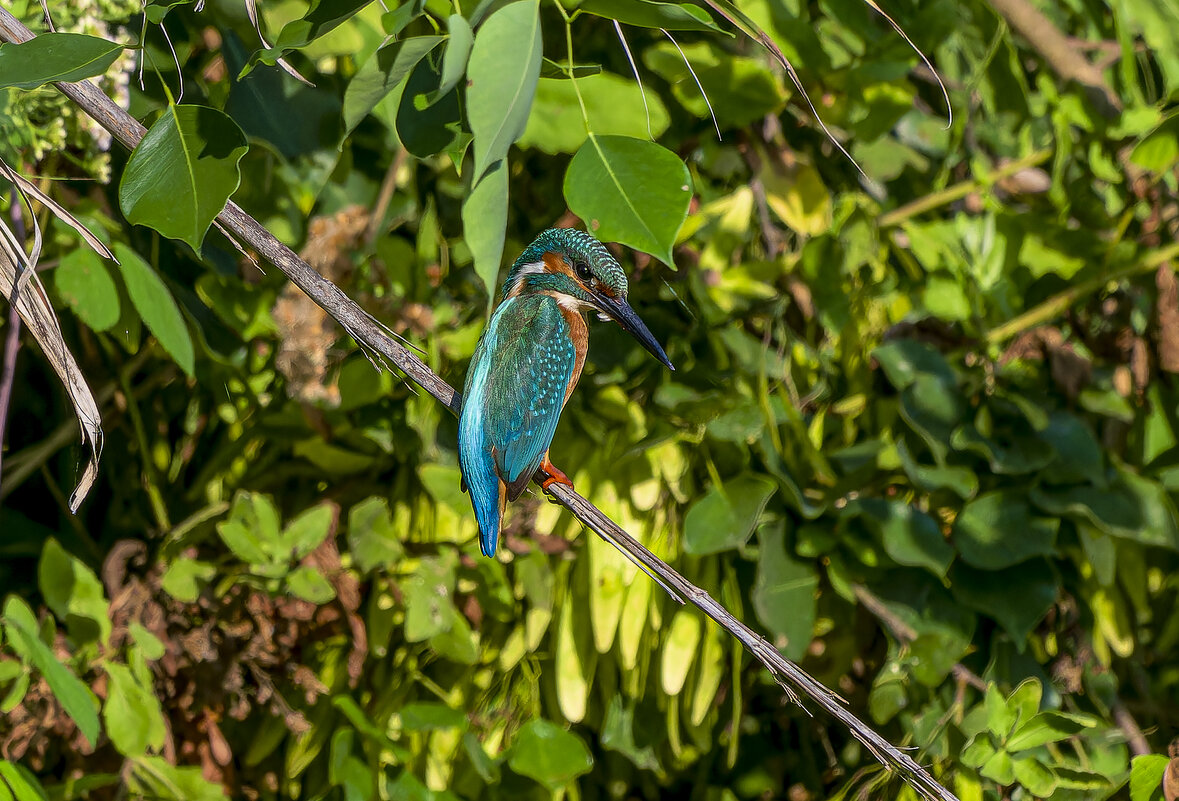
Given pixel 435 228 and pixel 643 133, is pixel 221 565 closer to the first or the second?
pixel 435 228

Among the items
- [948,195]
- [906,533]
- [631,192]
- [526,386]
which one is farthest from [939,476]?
[631,192]

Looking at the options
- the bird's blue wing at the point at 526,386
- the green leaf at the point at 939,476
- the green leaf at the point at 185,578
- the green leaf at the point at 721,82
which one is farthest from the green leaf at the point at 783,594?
the green leaf at the point at 185,578

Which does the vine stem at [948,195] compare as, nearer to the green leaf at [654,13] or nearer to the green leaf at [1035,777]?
the green leaf at [1035,777]

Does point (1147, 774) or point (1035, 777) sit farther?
point (1035, 777)

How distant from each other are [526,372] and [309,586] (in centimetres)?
40

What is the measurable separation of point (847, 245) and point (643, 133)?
378 mm

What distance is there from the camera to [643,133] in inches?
38.0

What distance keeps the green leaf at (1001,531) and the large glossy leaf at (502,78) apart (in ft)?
2.50

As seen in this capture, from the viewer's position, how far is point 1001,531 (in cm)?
114

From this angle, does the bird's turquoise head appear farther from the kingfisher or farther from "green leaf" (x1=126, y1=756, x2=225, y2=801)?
"green leaf" (x1=126, y1=756, x2=225, y2=801)

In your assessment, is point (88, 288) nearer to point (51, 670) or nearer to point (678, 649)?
point (51, 670)

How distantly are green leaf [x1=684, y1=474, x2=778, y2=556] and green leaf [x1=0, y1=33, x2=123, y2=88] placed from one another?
0.71 meters

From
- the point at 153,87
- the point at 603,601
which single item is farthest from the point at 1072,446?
the point at 153,87

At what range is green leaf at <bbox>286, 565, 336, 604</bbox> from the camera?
110 cm
